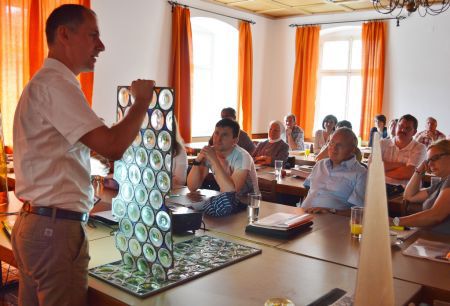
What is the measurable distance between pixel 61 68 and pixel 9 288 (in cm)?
245

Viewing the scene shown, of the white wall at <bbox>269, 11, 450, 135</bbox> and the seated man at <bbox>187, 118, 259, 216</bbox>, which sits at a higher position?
the white wall at <bbox>269, 11, 450, 135</bbox>

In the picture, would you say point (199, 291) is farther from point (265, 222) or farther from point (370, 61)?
point (370, 61)

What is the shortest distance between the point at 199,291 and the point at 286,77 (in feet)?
26.8

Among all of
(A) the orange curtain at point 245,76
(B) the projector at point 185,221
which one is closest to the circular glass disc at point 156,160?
(B) the projector at point 185,221

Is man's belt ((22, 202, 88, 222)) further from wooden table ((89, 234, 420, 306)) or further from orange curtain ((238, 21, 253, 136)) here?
orange curtain ((238, 21, 253, 136))

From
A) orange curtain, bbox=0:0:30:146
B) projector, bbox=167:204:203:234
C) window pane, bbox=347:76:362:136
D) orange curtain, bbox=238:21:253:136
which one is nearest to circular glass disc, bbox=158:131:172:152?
projector, bbox=167:204:203:234

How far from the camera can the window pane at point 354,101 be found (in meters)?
8.58

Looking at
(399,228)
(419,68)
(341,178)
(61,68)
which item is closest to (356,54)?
(419,68)

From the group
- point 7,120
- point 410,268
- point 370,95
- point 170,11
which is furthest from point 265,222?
point 370,95

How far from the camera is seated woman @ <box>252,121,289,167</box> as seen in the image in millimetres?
5160

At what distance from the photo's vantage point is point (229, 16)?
8.27 metres

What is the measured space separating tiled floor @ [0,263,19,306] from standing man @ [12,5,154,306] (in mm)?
1883

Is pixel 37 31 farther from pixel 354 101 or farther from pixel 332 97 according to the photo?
pixel 354 101

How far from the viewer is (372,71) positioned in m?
8.05
